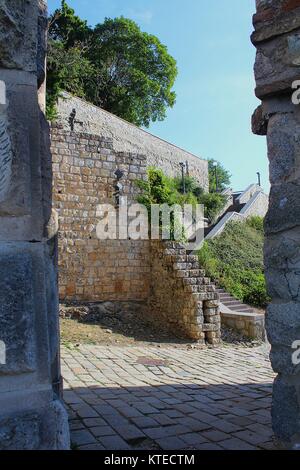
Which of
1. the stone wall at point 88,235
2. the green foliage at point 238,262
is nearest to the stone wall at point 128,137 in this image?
the stone wall at point 88,235

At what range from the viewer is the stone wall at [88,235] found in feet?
33.7

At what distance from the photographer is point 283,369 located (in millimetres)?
2248

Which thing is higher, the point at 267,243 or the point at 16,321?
the point at 267,243

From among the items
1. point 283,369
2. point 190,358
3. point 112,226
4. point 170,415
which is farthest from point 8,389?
point 112,226

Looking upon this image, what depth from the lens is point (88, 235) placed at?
10.6m

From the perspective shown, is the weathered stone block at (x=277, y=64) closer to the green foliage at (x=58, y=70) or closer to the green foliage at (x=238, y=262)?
the green foliage at (x=238, y=262)

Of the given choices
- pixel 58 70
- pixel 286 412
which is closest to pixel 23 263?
pixel 286 412

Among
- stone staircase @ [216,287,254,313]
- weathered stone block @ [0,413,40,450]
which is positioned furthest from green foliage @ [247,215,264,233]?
weathered stone block @ [0,413,40,450]

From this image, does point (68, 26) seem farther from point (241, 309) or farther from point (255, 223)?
point (241, 309)

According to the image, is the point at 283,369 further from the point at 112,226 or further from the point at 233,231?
the point at 233,231

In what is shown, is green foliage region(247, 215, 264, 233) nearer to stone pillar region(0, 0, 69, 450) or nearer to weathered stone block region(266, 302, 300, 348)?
weathered stone block region(266, 302, 300, 348)

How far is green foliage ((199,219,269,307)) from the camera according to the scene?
12539 mm

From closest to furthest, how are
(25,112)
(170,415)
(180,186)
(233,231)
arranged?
(25,112), (170,415), (233,231), (180,186)
